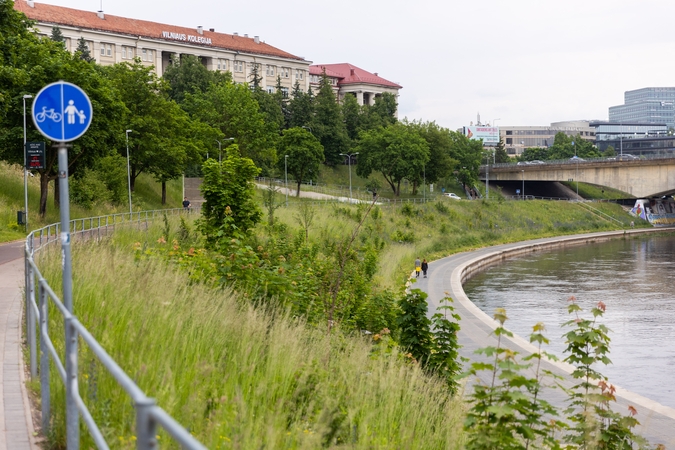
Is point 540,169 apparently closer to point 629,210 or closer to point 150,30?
point 629,210

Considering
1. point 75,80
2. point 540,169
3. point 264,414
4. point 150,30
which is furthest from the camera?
point 150,30

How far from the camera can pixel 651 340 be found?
26.2 meters

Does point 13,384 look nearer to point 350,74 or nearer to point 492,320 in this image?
point 492,320

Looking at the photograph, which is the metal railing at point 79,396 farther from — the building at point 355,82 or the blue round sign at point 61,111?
the building at point 355,82

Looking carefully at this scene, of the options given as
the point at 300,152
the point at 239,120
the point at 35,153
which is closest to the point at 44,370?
the point at 35,153

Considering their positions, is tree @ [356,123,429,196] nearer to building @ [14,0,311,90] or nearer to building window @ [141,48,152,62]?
building @ [14,0,311,90]

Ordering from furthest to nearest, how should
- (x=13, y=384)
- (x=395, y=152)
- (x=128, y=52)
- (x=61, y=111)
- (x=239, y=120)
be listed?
(x=128, y=52)
(x=395, y=152)
(x=239, y=120)
(x=13, y=384)
(x=61, y=111)

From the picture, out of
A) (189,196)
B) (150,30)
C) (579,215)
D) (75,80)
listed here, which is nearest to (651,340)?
(75,80)

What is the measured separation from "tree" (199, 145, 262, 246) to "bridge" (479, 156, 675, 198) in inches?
2991

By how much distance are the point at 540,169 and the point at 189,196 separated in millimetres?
50279

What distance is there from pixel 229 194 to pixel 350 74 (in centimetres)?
13269

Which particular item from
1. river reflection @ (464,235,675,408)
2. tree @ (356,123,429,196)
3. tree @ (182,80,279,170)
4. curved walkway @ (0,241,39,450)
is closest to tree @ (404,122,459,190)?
tree @ (356,123,429,196)

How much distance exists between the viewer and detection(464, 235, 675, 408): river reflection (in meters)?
21.9

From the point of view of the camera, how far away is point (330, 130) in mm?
101062
